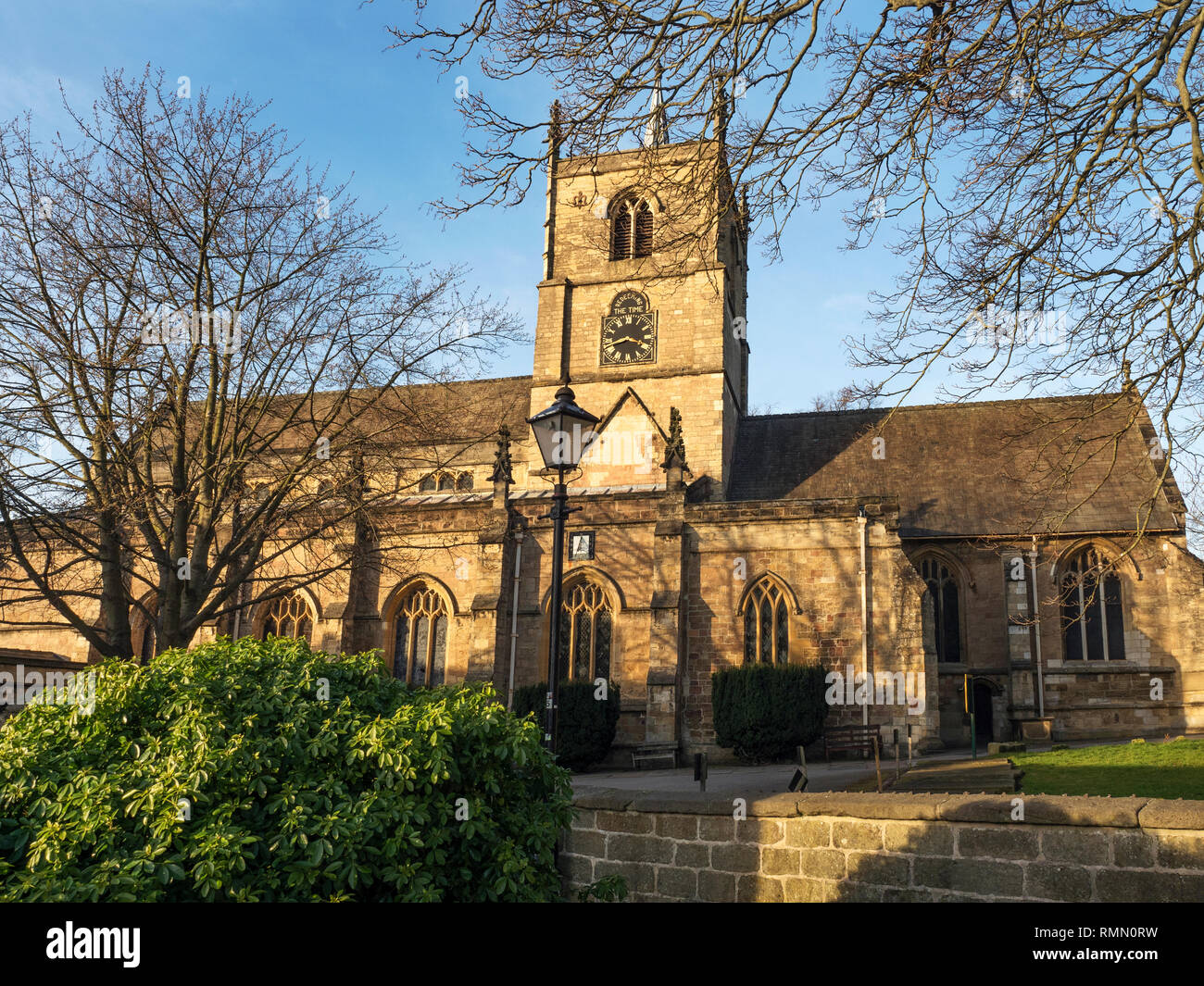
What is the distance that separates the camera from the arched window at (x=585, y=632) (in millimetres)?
23531

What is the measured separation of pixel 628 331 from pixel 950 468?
10.6 m

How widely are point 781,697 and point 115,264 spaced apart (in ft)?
49.7

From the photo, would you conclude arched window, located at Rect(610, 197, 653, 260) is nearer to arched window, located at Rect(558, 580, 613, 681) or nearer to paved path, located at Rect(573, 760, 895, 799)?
arched window, located at Rect(558, 580, 613, 681)

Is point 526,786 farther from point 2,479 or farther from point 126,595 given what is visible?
point 126,595

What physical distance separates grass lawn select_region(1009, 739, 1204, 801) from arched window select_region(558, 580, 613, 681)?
9616 millimetres

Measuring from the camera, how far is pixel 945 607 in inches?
1029

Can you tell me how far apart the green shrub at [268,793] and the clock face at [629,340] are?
24.5 metres

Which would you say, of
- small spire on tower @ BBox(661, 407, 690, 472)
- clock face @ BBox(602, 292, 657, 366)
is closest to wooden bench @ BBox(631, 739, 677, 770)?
small spire on tower @ BBox(661, 407, 690, 472)

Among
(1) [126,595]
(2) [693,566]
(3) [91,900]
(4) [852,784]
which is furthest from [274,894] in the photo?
(2) [693,566]

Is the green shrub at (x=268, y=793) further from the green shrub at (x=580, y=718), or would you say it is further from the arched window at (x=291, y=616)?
the arched window at (x=291, y=616)

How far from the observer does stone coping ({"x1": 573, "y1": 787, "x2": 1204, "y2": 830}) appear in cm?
586

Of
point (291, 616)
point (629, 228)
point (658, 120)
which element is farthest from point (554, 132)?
point (629, 228)

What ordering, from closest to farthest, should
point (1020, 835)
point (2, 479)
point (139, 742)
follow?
point (139, 742), point (1020, 835), point (2, 479)

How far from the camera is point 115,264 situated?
13.7 metres
